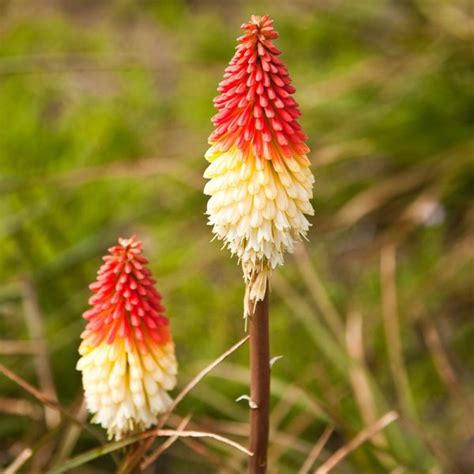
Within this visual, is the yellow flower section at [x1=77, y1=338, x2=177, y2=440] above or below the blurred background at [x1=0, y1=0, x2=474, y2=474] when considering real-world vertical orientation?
below

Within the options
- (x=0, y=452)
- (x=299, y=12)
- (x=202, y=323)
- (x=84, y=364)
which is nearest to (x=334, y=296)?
(x=202, y=323)

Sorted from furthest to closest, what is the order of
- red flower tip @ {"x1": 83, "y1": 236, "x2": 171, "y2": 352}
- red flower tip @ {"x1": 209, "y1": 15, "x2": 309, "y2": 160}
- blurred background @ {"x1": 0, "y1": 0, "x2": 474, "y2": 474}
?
blurred background @ {"x1": 0, "y1": 0, "x2": 474, "y2": 474}
red flower tip @ {"x1": 83, "y1": 236, "x2": 171, "y2": 352}
red flower tip @ {"x1": 209, "y1": 15, "x2": 309, "y2": 160}

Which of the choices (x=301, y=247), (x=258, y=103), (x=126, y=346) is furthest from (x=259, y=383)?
(x=301, y=247)

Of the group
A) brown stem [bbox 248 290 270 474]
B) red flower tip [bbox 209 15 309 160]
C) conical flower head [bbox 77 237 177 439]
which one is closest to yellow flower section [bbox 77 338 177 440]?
conical flower head [bbox 77 237 177 439]

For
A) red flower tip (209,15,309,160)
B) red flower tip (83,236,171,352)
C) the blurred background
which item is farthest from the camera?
the blurred background

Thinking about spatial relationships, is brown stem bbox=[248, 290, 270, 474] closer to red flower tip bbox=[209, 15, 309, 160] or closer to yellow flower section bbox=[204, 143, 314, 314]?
yellow flower section bbox=[204, 143, 314, 314]

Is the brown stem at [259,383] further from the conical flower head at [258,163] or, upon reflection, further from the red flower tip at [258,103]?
the red flower tip at [258,103]

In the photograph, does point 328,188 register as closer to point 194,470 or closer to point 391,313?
point 391,313

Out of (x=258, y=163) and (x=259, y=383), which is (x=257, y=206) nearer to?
(x=258, y=163)
